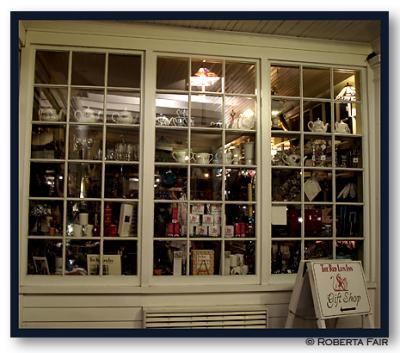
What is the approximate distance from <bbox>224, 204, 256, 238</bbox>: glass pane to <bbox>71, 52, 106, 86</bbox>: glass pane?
117 cm

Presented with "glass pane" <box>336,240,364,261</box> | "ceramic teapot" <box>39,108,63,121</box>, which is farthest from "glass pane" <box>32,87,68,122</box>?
"glass pane" <box>336,240,364,261</box>

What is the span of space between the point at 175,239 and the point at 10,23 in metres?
1.44

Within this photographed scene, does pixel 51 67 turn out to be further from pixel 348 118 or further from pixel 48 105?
pixel 348 118

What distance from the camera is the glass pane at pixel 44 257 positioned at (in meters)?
2.06

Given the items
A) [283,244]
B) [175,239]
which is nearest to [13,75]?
[175,239]

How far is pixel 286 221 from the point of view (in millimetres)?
2268

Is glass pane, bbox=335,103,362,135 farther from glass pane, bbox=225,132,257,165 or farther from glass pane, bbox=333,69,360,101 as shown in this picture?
glass pane, bbox=225,132,257,165

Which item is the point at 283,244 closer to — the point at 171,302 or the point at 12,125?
the point at 171,302

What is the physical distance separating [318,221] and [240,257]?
571mm

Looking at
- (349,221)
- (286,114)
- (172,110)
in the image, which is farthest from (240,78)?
(349,221)

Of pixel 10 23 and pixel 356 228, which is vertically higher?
pixel 10 23

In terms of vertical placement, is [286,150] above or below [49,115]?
below

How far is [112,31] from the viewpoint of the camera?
2.12 metres

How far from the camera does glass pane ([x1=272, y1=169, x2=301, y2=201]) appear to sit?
89.4 inches
